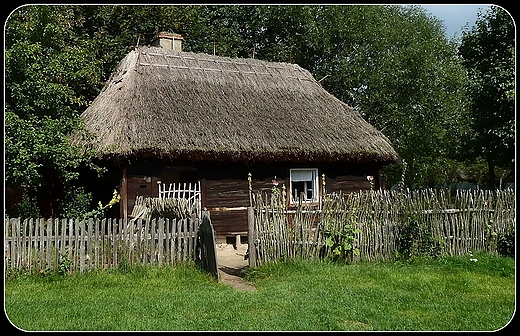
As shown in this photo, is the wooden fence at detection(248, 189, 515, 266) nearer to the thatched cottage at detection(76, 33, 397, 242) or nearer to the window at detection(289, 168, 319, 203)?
the thatched cottage at detection(76, 33, 397, 242)

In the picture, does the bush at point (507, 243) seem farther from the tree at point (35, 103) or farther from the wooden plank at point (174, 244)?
the tree at point (35, 103)

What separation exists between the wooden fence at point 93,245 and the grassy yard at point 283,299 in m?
0.26

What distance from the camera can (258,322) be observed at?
617 centimetres

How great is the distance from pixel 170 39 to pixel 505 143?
37.4ft

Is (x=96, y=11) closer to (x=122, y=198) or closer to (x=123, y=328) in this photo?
(x=122, y=198)

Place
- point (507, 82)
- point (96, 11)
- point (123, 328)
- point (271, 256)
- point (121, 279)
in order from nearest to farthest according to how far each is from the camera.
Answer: point (123, 328)
point (121, 279)
point (271, 256)
point (507, 82)
point (96, 11)

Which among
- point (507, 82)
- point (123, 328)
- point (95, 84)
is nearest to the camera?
point (123, 328)

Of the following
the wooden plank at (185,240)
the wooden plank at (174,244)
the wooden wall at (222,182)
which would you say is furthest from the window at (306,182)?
the wooden plank at (174,244)

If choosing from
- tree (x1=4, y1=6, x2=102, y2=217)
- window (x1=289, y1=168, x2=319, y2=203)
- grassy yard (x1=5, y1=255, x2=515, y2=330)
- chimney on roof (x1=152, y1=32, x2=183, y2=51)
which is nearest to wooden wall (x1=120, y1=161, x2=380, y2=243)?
window (x1=289, y1=168, x2=319, y2=203)

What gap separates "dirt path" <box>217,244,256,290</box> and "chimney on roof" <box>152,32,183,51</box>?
8.10m

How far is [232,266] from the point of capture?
33.7 ft

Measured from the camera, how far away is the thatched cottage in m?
12.7

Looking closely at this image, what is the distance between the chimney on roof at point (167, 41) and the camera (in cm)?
1809

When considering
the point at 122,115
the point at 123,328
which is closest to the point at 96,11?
the point at 122,115
